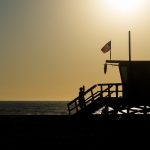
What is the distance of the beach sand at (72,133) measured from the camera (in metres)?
23.3

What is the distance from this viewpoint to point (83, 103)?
32.6 metres

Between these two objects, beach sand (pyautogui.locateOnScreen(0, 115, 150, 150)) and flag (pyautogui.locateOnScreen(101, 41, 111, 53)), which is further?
flag (pyautogui.locateOnScreen(101, 41, 111, 53))

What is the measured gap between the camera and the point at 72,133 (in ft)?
78.5

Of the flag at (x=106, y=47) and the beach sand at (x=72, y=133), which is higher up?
the flag at (x=106, y=47)

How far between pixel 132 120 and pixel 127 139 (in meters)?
1.16

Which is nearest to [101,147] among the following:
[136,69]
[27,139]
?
[27,139]

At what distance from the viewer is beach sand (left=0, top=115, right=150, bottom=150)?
23.3m

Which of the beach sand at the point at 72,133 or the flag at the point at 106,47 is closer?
the beach sand at the point at 72,133

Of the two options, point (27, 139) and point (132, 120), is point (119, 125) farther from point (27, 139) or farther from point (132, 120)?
point (27, 139)

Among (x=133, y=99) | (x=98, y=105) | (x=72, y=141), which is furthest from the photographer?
(x=98, y=105)

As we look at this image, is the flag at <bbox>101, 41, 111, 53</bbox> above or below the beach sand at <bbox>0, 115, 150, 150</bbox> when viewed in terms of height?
above

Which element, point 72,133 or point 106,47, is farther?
point 106,47

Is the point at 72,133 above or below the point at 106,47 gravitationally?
below

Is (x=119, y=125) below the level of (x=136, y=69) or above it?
below
